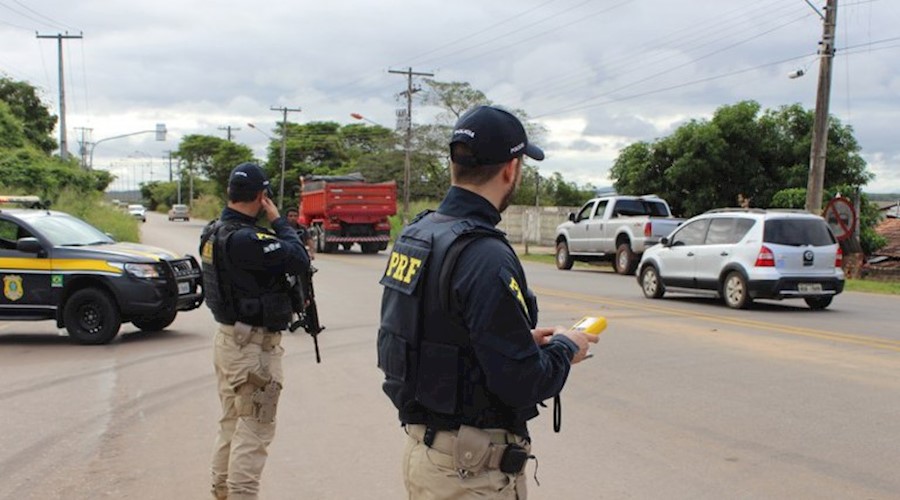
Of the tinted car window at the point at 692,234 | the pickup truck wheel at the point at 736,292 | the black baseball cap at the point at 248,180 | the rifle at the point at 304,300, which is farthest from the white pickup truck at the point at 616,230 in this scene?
the black baseball cap at the point at 248,180

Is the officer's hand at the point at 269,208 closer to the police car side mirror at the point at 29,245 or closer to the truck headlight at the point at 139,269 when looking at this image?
the truck headlight at the point at 139,269

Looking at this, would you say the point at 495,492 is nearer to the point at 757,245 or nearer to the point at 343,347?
the point at 343,347

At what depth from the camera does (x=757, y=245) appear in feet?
45.3

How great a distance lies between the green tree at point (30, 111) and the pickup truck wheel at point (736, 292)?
3931 centimetres

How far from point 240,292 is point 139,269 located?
630 cm

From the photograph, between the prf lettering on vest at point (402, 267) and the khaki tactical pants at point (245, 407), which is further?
the khaki tactical pants at point (245, 407)

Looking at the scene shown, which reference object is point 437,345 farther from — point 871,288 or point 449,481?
point 871,288

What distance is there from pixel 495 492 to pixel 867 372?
6847 millimetres

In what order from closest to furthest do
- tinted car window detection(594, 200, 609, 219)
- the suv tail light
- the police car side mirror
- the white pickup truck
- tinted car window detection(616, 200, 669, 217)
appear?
the police car side mirror, the suv tail light, the white pickup truck, tinted car window detection(616, 200, 669, 217), tinted car window detection(594, 200, 609, 219)

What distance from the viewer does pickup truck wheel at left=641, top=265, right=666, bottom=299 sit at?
15.7 m

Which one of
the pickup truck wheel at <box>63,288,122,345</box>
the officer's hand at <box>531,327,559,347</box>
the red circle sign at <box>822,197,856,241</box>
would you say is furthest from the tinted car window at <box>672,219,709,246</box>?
the officer's hand at <box>531,327,559,347</box>

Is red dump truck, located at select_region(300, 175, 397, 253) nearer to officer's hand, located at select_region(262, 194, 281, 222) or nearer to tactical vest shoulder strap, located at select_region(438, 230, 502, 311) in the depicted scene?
officer's hand, located at select_region(262, 194, 281, 222)

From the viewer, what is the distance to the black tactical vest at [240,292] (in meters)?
4.54

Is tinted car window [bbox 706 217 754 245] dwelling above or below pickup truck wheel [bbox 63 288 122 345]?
above
